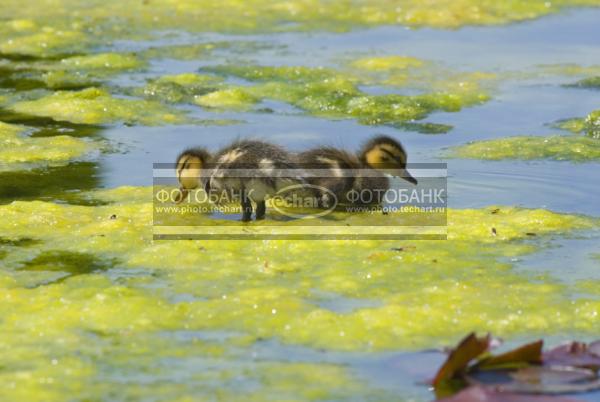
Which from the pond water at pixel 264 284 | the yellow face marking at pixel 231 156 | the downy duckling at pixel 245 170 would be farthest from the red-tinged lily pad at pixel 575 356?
the yellow face marking at pixel 231 156

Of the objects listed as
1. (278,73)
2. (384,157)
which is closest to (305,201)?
(384,157)

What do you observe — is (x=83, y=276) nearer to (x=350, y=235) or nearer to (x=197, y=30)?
(x=350, y=235)

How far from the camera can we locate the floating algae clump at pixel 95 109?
8.81 m

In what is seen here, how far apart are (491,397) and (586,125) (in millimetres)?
4755

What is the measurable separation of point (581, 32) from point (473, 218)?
20.3 ft

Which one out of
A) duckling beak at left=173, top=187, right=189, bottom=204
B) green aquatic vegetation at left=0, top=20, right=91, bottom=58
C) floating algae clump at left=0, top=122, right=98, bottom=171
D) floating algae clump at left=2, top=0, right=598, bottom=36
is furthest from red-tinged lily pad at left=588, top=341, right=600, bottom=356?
floating algae clump at left=2, top=0, right=598, bottom=36

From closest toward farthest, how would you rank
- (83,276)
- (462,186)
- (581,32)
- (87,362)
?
(87,362), (83,276), (462,186), (581,32)

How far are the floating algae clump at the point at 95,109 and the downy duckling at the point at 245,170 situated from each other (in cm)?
219

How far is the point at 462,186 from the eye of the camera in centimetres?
714

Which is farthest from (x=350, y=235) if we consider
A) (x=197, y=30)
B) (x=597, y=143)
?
(x=197, y=30)

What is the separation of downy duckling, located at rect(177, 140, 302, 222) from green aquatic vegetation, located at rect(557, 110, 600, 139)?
2651 millimetres

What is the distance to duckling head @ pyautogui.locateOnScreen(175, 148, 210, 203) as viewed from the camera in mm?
6590

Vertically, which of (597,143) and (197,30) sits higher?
(197,30)

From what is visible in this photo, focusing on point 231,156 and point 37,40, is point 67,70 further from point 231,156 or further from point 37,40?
point 231,156
